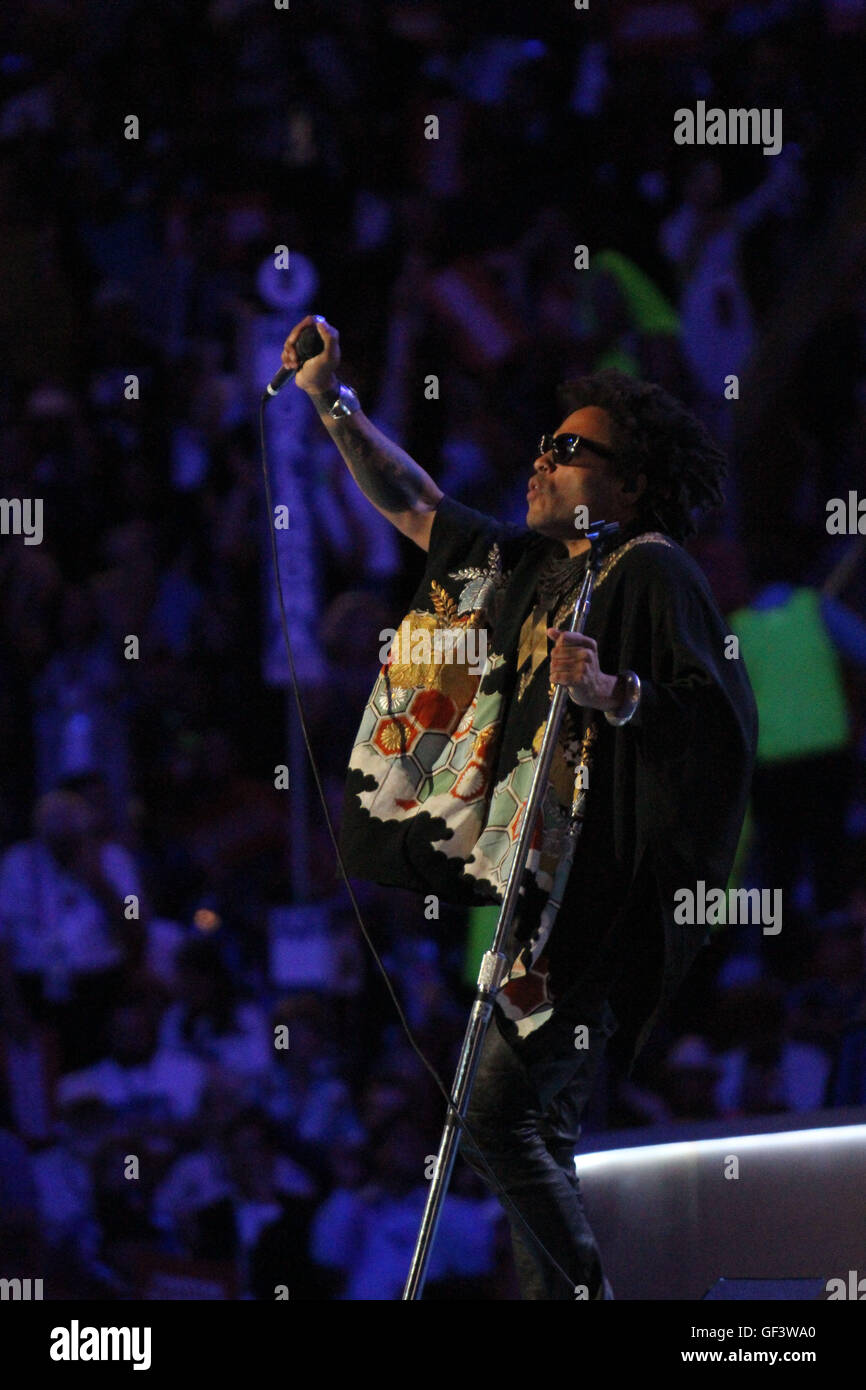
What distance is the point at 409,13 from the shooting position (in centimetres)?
396

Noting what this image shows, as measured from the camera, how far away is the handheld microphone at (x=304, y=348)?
2416 mm

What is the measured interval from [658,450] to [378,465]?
450 mm

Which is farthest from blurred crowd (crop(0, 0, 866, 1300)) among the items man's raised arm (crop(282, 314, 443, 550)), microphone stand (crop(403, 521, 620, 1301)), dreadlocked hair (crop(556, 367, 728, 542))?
microphone stand (crop(403, 521, 620, 1301))

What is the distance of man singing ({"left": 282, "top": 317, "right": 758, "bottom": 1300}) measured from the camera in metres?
2.27

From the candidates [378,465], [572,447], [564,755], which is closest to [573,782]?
[564,755]

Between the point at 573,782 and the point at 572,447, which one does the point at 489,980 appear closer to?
the point at 573,782

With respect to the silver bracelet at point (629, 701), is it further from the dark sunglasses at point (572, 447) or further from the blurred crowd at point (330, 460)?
the blurred crowd at point (330, 460)

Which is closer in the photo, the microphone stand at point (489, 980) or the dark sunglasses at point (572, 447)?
the microphone stand at point (489, 980)

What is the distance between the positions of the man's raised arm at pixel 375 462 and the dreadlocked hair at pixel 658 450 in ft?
0.95

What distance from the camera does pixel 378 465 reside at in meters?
2.62

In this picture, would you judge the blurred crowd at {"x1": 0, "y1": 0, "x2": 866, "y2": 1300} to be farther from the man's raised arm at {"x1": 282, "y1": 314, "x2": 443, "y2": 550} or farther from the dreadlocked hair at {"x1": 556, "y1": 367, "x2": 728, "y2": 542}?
the dreadlocked hair at {"x1": 556, "y1": 367, "x2": 728, "y2": 542}

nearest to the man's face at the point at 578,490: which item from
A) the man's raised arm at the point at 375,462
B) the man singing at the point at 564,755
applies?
the man singing at the point at 564,755

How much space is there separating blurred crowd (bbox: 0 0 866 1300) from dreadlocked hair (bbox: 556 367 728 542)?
1.35 metres
